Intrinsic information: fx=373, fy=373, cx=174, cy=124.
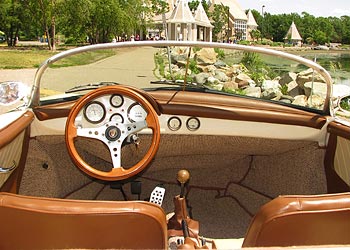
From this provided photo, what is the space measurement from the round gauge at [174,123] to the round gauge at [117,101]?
482 mm

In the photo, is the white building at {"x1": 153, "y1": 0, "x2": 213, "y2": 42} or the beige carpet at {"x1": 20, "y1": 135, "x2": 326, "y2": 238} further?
the white building at {"x1": 153, "y1": 0, "x2": 213, "y2": 42}

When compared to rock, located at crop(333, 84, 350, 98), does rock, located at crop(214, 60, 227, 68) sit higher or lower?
lower

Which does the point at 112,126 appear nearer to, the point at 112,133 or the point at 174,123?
the point at 112,133

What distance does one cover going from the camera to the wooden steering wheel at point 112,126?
7.03ft

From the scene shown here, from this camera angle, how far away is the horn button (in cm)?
234

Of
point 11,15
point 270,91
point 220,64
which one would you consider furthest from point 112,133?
point 11,15

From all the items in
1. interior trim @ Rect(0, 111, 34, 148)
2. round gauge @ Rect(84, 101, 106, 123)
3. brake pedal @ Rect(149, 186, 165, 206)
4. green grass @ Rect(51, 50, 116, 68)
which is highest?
green grass @ Rect(51, 50, 116, 68)

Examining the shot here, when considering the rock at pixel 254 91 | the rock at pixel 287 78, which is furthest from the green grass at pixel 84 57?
the rock at pixel 287 78

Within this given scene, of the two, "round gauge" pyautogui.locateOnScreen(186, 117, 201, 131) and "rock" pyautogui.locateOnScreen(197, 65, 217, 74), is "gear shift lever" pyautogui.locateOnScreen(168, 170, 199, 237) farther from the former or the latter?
"rock" pyautogui.locateOnScreen(197, 65, 217, 74)

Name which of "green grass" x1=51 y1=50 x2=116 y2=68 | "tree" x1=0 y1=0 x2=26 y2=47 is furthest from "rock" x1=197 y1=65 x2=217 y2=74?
"tree" x1=0 y1=0 x2=26 y2=47

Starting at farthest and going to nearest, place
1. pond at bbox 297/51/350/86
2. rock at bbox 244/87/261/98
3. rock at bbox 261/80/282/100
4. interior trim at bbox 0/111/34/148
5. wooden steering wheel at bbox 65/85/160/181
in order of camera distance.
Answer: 1. rock at bbox 244/87/261/98
2. rock at bbox 261/80/282/100
3. pond at bbox 297/51/350/86
4. wooden steering wheel at bbox 65/85/160/181
5. interior trim at bbox 0/111/34/148

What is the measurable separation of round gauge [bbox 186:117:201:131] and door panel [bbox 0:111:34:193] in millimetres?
1077

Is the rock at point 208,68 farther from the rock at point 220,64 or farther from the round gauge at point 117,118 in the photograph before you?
the round gauge at point 117,118

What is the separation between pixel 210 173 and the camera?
333cm
